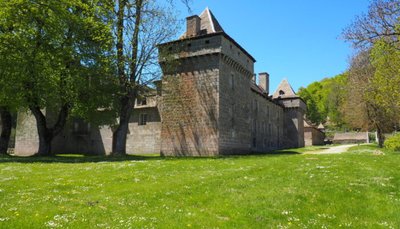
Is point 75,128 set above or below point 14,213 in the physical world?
above

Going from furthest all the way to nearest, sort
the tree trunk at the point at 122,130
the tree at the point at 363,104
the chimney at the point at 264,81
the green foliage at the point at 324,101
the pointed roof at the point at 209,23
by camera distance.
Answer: the green foliage at the point at 324,101
the chimney at the point at 264,81
the tree at the point at 363,104
the pointed roof at the point at 209,23
the tree trunk at the point at 122,130

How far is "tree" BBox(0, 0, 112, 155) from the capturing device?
23.6 meters

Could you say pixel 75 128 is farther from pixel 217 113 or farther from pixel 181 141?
pixel 217 113

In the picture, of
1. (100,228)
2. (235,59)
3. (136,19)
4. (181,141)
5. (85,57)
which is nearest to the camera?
(100,228)

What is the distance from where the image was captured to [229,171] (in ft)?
49.8

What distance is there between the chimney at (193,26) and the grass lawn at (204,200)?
20.6 meters

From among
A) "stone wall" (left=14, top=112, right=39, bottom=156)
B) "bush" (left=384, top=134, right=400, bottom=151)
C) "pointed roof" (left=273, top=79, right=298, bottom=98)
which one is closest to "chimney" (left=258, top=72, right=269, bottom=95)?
"pointed roof" (left=273, top=79, right=298, bottom=98)

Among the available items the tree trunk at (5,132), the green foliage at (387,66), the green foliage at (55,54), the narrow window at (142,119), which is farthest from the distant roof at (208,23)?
the tree trunk at (5,132)

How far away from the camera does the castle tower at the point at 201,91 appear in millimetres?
30578

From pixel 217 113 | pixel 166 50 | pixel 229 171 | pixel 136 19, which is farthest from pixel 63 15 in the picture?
pixel 229 171

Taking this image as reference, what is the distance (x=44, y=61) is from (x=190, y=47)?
12.9 meters

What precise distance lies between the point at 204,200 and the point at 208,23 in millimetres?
25758

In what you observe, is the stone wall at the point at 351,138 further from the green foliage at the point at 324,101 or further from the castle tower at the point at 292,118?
the castle tower at the point at 292,118

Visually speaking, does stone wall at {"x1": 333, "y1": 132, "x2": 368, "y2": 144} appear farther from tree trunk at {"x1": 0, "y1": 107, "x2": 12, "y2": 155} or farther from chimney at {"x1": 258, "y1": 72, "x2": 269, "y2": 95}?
tree trunk at {"x1": 0, "y1": 107, "x2": 12, "y2": 155}
